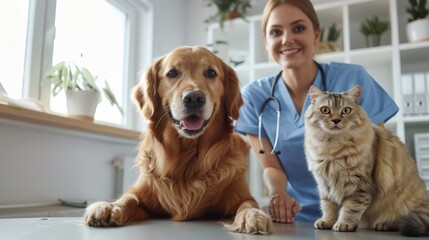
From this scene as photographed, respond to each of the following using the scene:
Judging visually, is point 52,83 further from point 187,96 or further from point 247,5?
point 247,5

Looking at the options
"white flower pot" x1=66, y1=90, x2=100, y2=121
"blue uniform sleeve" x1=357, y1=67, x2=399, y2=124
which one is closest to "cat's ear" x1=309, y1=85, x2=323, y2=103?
"blue uniform sleeve" x1=357, y1=67, x2=399, y2=124

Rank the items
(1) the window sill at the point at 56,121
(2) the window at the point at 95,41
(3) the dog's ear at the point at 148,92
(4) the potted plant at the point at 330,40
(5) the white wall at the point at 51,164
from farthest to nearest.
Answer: (4) the potted plant at the point at 330,40 < (2) the window at the point at 95,41 < (5) the white wall at the point at 51,164 < (1) the window sill at the point at 56,121 < (3) the dog's ear at the point at 148,92

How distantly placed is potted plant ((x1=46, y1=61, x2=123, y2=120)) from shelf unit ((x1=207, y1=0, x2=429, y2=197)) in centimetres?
133

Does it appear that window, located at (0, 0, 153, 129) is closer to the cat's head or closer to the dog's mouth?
the dog's mouth

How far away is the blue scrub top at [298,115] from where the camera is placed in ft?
4.35

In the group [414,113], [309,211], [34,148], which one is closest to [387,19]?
[414,113]

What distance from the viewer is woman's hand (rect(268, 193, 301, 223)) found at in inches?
44.1

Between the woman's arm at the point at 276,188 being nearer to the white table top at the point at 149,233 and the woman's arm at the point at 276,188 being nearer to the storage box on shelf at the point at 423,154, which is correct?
the white table top at the point at 149,233

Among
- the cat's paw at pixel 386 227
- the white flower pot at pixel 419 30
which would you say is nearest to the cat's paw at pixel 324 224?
the cat's paw at pixel 386 227

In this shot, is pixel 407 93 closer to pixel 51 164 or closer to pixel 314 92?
pixel 314 92

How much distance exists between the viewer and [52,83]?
2.02m

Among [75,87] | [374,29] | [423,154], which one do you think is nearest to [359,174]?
[75,87]

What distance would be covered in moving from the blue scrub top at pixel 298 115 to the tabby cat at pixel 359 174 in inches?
17.8

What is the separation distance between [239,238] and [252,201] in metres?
0.35
